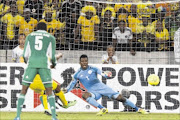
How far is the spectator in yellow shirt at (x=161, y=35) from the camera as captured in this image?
502 inches

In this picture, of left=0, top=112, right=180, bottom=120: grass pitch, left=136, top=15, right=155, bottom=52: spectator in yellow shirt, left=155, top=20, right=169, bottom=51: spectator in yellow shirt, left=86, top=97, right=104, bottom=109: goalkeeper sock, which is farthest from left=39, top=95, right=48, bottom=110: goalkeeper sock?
left=155, top=20, right=169, bottom=51: spectator in yellow shirt

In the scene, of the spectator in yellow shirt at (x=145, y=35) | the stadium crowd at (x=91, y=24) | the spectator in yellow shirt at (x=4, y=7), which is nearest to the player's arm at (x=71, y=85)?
the stadium crowd at (x=91, y=24)

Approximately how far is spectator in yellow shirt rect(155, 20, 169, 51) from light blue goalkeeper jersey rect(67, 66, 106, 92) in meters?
2.30

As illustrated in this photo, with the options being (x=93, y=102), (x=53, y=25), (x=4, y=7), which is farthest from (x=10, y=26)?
(x=93, y=102)

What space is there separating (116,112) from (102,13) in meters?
3.13

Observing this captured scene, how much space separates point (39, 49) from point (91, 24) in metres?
4.71

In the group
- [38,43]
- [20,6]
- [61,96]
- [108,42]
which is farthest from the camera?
[20,6]

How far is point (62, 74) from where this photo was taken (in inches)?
453

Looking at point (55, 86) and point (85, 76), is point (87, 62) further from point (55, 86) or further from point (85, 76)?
point (55, 86)

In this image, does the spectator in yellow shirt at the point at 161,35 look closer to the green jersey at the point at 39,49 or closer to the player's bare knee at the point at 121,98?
the player's bare knee at the point at 121,98

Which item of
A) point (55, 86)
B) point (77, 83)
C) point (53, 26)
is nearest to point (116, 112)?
point (77, 83)

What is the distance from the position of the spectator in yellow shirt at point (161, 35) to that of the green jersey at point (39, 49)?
4847 millimetres

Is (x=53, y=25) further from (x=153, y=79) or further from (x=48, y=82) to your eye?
(x=48, y=82)

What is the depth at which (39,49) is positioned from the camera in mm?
8453
